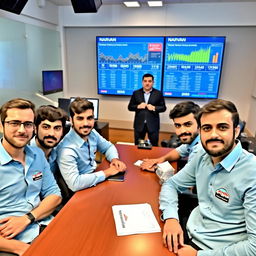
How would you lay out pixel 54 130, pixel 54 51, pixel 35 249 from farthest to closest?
pixel 54 51, pixel 54 130, pixel 35 249

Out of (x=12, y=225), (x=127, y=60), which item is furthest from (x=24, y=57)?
(x=12, y=225)

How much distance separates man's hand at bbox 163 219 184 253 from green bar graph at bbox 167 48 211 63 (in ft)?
12.4

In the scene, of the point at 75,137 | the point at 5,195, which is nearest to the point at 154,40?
the point at 75,137

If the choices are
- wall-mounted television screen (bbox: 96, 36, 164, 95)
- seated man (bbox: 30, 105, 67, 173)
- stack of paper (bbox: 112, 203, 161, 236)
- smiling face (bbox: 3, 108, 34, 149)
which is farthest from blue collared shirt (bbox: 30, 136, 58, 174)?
wall-mounted television screen (bbox: 96, 36, 164, 95)

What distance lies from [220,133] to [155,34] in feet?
12.6

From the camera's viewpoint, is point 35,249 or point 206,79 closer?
point 35,249

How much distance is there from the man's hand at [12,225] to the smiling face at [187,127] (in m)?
1.26

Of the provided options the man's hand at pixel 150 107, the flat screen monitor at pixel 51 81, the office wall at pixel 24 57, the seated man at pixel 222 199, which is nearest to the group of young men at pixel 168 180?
the seated man at pixel 222 199

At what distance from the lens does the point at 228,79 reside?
4.37 m

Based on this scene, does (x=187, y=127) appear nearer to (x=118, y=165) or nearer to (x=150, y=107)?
(x=118, y=165)

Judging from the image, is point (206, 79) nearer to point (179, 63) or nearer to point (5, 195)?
point (179, 63)

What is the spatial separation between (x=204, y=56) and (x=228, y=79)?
71 cm

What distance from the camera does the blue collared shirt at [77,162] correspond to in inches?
58.4

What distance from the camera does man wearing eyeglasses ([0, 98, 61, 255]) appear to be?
48.1 inches
